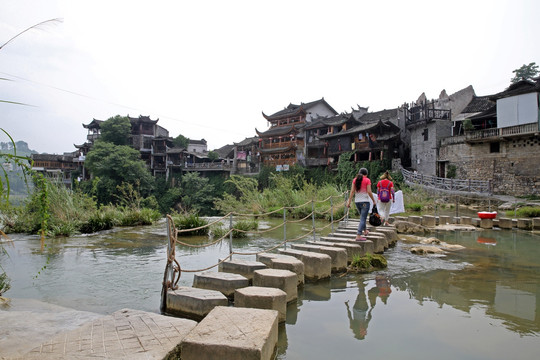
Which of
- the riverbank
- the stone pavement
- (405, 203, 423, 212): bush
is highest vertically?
(405, 203, 423, 212): bush

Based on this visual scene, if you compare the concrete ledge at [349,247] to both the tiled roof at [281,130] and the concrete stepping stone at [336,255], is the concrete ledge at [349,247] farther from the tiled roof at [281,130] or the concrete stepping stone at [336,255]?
the tiled roof at [281,130]

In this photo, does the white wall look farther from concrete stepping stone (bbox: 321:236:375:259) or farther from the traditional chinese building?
concrete stepping stone (bbox: 321:236:375:259)

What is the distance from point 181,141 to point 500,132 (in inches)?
1608

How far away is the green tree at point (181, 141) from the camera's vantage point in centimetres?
5291

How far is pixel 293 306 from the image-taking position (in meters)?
4.59

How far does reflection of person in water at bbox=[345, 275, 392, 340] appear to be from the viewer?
386cm

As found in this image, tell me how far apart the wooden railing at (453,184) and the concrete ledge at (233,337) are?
80.0 ft

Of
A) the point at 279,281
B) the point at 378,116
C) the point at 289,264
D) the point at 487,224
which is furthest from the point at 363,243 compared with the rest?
the point at 378,116

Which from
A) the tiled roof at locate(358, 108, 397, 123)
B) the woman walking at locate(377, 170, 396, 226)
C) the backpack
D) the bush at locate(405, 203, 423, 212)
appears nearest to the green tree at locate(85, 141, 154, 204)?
the tiled roof at locate(358, 108, 397, 123)

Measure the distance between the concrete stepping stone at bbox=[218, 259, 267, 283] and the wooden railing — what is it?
74.8 ft

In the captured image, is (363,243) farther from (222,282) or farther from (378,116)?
(378,116)

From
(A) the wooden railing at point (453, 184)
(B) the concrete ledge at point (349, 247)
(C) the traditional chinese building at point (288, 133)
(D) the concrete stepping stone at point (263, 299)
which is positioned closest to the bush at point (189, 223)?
(B) the concrete ledge at point (349, 247)

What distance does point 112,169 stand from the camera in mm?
43000

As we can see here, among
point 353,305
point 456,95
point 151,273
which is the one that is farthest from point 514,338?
point 456,95
